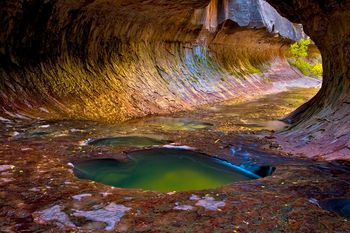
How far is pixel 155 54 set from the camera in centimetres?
1366

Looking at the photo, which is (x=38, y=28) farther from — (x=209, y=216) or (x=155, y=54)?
(x=209, y=216)

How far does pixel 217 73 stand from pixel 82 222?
49.5 ft

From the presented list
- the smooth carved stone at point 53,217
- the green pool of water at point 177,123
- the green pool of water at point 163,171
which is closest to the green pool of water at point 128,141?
the green pool of water at point 163,171

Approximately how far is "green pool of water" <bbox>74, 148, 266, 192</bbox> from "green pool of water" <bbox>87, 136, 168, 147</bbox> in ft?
1.77

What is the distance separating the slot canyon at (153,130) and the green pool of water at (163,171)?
25 millimetres

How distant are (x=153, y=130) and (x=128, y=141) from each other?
4.44 ft

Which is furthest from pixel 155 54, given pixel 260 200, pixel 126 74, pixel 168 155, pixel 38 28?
pixel 260 200

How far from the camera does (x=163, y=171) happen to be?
4742 mm

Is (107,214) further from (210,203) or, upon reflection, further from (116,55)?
(116,55)

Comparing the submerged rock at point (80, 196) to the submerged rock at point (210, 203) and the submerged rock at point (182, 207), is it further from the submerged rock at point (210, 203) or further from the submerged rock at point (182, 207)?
the submerged rock at point (210, 203)

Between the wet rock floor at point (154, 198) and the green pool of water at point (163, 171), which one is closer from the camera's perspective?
the wet rock floor at point (154, 198)

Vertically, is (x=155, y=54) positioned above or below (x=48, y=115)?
above

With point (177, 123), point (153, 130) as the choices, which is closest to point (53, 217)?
point (153, 130)

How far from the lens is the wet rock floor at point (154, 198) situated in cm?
280
